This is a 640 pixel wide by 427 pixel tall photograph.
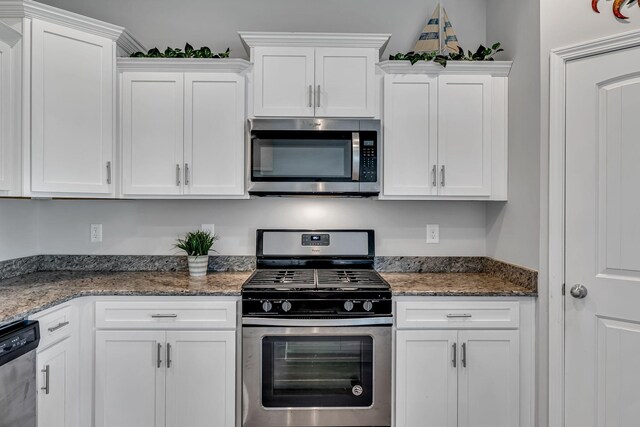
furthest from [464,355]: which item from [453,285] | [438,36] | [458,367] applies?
[438,36]

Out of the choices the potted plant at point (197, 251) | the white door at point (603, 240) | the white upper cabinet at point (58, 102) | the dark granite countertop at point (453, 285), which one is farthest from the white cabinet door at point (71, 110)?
the white door at point (603, 240)

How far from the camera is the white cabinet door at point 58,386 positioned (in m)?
1.70

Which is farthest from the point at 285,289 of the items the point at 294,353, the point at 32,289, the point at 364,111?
the point at 32,289

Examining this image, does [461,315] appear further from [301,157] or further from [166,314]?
[166,314]

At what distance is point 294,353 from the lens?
6.59ft

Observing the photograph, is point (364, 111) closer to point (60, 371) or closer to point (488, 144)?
point (488, 144)

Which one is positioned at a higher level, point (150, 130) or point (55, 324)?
point (150, 130)

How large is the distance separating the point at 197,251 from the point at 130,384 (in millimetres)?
809

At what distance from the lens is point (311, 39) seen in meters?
2.24

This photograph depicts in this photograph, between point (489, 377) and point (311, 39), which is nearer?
point (489, 377)

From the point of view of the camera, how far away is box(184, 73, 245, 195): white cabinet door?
89.4 inches

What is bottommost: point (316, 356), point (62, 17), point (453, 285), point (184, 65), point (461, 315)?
point (316, 356)

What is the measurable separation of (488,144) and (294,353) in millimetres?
1666

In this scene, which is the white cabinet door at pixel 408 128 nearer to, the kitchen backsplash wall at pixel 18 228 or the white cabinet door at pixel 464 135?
the white cabinet door at pixel 464 135
